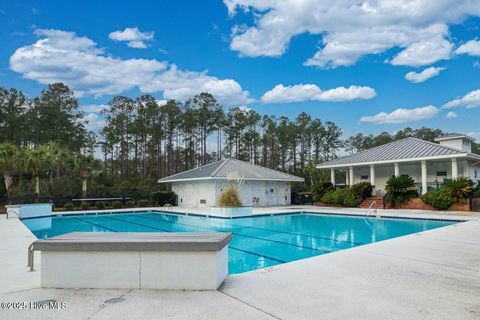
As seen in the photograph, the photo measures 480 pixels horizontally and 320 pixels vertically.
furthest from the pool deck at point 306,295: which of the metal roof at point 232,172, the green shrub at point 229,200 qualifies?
the metal roof at point 232,172

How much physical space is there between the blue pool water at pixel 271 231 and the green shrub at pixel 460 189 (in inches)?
200

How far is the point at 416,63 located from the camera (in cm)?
2594

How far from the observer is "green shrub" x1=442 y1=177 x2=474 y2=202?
18.4 m

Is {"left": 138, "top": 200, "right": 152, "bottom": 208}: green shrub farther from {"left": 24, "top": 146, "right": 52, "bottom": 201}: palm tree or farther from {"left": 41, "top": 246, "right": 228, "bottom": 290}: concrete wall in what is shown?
{"left": 41, "top": 246, "right": 228, "bottom": 290}: concrete wall

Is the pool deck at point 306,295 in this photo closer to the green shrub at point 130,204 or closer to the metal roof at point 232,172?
the metal roof at point 232,172

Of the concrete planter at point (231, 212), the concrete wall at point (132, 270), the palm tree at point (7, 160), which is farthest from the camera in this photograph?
the palm tree at point (7, 160)

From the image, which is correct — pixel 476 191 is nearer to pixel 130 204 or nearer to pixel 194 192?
pixel 194 192

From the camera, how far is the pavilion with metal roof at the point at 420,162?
21.6 meters

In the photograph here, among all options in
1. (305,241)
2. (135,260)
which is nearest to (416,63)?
(305,241)

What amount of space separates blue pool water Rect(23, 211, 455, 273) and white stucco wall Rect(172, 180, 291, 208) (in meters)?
4.61

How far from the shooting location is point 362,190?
76.3ft

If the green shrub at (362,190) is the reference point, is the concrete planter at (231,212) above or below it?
below

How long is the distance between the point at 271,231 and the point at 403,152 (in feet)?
49.8

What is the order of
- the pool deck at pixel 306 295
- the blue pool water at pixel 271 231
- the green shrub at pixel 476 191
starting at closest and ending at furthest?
the pool deck at pixel 306 295
the blue pool water at pixel 271 231
the green shrub at pixel 476 191
